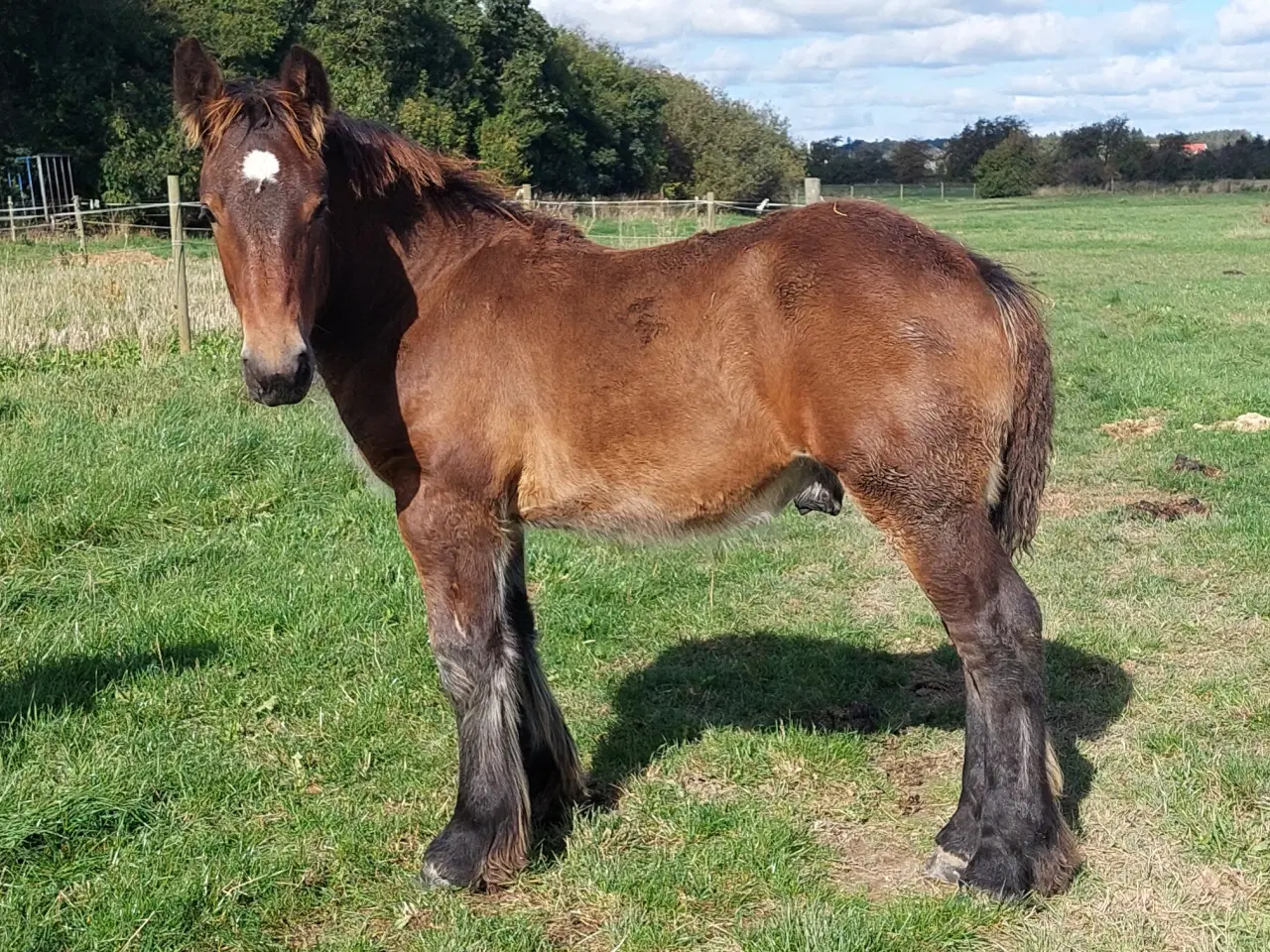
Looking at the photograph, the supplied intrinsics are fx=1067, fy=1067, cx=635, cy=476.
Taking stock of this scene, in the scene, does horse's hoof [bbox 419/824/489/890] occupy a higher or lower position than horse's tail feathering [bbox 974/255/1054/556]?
lower

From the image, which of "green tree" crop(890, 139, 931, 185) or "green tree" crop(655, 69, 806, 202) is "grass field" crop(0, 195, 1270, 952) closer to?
"green tree" crop(655, 69, 806, 202)

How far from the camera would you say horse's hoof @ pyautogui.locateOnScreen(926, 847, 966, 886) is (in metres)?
3.50

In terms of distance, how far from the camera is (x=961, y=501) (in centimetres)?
332

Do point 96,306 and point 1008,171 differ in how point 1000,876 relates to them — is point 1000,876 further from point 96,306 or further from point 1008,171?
point 1008,171

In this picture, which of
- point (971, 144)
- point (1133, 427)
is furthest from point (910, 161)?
point (1133, 427)

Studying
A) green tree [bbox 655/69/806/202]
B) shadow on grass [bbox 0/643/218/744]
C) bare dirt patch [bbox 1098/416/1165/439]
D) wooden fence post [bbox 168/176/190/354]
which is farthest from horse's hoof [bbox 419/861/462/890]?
green tree [bbox 655/69/806/202]

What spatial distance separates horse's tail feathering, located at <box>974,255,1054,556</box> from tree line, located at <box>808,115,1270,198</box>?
69.2 m

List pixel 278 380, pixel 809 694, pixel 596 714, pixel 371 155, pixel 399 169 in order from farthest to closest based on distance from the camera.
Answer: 1. pixel 809 694
2. pixel 596 714
3. pixel 399 169
4. pixel 371 155
5. pixel 278 380

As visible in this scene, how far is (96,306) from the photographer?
11055mm

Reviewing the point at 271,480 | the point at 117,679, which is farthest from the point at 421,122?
the point at 117,679

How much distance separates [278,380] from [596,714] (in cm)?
233

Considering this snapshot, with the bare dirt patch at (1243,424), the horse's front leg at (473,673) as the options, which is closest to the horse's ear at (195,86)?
the horse's front leg at (473,673)

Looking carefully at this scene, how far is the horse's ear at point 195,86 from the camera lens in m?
3.24

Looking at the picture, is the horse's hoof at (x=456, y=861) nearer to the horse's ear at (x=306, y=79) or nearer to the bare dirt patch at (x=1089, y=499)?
the horse's ear at (x=306, y=79)
